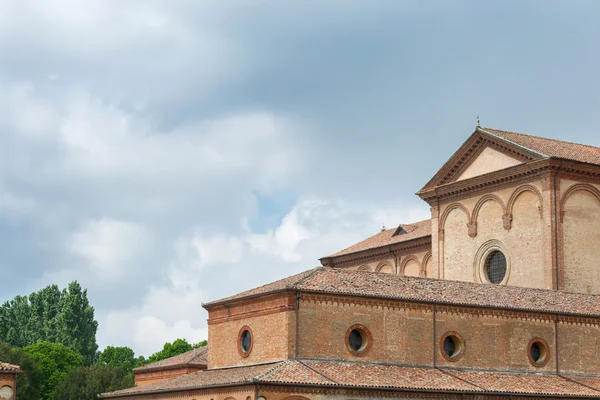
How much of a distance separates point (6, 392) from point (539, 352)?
18.1 metres

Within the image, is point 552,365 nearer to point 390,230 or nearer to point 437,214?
point 437,214

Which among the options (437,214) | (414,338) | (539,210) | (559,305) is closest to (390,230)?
(437,214)

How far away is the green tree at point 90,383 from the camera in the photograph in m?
61.8

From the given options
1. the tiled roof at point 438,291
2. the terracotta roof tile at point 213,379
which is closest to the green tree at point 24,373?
the terracotta roof tile at point 213,379

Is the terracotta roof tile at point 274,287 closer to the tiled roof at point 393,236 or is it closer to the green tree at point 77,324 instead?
the tiled roof at point 393,236

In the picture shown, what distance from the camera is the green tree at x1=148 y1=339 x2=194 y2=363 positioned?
81625 mm

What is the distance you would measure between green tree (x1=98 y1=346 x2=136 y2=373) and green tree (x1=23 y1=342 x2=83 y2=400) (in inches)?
451

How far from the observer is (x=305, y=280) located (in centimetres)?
3086

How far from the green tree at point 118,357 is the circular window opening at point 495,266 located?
4750cm

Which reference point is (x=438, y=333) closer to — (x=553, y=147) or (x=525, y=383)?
(x=525, y=383)

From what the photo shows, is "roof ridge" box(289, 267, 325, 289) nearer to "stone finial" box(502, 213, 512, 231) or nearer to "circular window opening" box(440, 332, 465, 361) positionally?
"circular window opening" box(440, 332, 465, 361)

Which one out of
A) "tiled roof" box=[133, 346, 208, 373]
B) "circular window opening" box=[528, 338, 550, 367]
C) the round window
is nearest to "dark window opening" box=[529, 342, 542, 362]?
"circular window opening" box=[528, 338, 550, 367]

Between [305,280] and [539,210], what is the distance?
41.5ft

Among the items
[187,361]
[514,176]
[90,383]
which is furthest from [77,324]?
[514,176]
